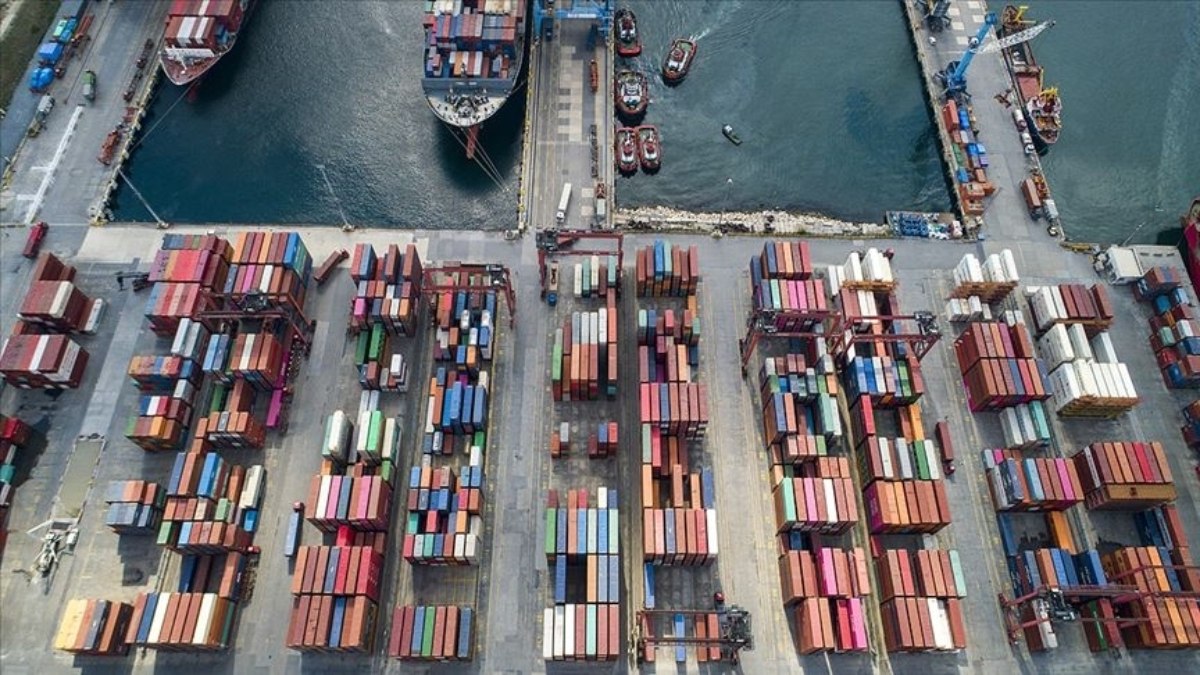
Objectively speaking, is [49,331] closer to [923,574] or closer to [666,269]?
[666,269]

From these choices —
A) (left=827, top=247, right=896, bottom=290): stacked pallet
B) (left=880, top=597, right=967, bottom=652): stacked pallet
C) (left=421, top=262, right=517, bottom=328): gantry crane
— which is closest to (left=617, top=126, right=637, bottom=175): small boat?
(left=421, top=262, right=517, bottom=328): gantry crane

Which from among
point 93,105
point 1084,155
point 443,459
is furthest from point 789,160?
point 93,105

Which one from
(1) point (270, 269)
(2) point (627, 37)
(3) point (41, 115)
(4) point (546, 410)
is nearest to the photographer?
(4) point (546, 410)

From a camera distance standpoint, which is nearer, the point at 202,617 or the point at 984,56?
the point at 202,617

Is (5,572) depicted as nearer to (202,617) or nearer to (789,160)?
(202,617)

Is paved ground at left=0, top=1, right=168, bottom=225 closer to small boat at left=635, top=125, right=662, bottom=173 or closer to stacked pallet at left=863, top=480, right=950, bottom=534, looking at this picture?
small boat at left=635, top=125, right=662, bottom=173

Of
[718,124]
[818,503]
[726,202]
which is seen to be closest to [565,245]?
[726,202]
